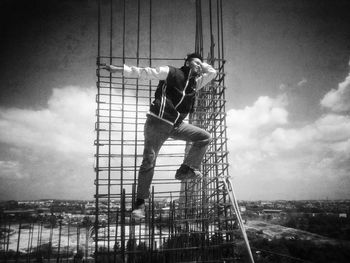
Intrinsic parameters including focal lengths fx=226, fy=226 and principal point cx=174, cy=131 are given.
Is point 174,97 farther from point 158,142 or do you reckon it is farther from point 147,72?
point 158,142

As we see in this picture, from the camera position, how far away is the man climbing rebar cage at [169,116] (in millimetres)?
3322

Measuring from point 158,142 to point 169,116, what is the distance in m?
0.44

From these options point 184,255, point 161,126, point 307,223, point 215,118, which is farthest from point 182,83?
point 307,223

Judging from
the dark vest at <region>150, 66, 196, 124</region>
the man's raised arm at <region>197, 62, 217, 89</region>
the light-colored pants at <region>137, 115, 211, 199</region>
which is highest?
the man's raised arm at <region>197, 62, 217, 89</region>

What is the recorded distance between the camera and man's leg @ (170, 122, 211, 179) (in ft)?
11.9

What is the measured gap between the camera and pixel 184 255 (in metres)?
4.04

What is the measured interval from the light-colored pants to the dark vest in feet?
0.45

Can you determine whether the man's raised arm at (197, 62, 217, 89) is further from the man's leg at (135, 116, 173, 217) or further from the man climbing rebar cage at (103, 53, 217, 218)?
the man's leg at (135, 116, 173, 217)

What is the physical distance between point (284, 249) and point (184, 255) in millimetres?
30995

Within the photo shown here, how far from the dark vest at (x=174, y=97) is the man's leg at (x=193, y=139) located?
0.21 m

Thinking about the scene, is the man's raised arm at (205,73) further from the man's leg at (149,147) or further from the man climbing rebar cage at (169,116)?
the man's leg at (149,147)

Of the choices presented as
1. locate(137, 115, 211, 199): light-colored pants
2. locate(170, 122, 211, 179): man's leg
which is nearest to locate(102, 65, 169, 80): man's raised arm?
locate(137, 115, 211, 199): light-colored pants

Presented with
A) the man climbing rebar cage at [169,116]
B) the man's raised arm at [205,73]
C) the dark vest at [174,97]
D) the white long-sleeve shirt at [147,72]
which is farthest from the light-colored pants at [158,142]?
the man's raised arm at [205,73]

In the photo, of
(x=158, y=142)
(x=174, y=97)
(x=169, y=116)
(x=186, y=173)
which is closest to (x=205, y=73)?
(x=174, y=97)
